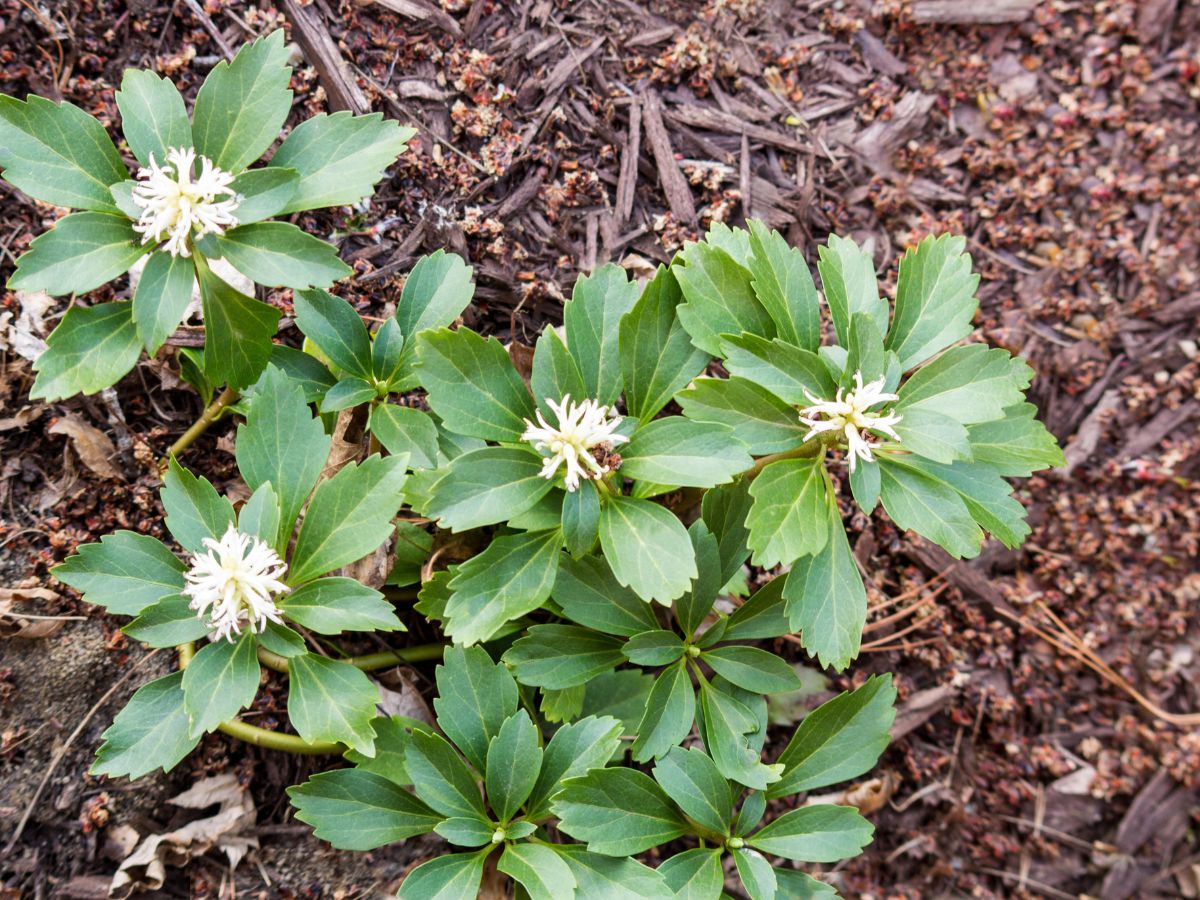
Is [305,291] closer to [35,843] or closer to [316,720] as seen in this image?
[316,720]

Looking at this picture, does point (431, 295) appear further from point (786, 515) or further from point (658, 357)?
point (786, 515)

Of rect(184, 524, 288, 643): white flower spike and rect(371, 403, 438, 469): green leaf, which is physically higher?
rect(371, 403, 438, 469): green leaf

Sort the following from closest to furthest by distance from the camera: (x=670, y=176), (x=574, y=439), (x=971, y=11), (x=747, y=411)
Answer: (x=574, y=439), (x=747, y=411), (x=670, y=176), (x=971, y=11)

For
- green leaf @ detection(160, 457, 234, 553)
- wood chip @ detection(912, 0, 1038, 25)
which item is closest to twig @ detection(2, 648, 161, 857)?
green leaf @ detection(160, 457, 234, 553)

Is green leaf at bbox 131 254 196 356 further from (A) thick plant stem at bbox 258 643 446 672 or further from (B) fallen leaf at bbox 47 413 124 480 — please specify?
(A) thick plant stem at bbox 258 643 446 672

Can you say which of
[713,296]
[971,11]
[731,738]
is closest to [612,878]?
[731,738]

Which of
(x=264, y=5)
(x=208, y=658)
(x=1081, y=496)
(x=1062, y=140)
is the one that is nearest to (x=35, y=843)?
(x=208, y=658)
